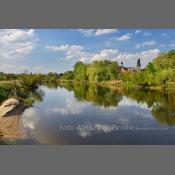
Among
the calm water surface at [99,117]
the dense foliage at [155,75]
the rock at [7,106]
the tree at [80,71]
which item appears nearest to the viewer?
the calm water surface at [99,117]

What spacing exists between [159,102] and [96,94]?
53.6 inches

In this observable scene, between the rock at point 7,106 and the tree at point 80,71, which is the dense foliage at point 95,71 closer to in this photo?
the tree at point 80,71

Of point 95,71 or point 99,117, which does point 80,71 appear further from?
point 99,117

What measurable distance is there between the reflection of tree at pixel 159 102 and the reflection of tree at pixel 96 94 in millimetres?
303

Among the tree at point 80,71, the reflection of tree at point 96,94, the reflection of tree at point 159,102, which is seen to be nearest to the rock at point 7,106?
the reflection of tree at point 96,94

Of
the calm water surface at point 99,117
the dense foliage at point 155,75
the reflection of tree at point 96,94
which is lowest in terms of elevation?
the calm water surface at point 99,117

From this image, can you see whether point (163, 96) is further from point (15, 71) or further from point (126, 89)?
point (15, 71)

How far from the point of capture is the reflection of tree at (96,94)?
29.8ft

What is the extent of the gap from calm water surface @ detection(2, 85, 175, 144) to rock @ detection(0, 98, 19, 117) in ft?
1.07

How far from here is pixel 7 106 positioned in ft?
29.8

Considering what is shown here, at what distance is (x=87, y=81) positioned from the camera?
31.3ft

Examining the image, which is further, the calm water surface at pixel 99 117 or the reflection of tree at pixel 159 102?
the reflection of tree at pixel 159 102

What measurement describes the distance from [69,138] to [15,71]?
6.11 ft

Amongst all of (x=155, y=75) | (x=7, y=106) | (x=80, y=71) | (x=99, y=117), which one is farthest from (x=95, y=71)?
(x=7, y=106)
